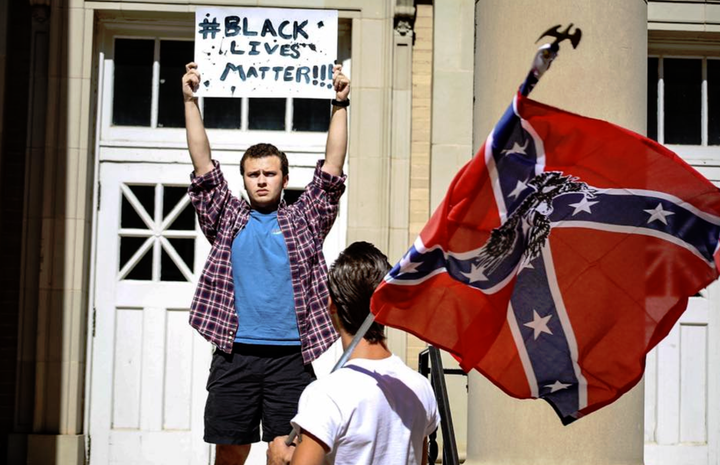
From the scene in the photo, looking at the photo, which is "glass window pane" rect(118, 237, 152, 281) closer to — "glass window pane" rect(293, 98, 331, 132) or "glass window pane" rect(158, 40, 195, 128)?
"glass window pane" rect(158, 40, 195, 128)

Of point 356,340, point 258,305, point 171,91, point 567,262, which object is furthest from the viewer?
point 171,91

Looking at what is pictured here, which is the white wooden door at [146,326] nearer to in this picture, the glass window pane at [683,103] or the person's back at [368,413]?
the glass window pane at [683,103]

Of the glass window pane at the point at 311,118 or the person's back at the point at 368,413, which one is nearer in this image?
the person's back at the point at 368,413

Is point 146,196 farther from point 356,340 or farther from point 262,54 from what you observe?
point 356,340

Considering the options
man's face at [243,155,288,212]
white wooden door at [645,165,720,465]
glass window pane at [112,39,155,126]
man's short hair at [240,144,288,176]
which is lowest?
white wooden door at [645,165,720,465]

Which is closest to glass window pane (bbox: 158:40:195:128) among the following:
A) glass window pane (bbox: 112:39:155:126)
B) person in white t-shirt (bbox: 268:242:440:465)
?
glass window pane (bbox: 112:39:155:126)

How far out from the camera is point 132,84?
8.77m

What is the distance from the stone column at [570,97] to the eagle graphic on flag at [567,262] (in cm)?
178

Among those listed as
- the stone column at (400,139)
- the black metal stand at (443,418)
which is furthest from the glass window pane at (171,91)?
the black metal stand at (443,418)

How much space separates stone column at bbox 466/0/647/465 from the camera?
18.6 ft

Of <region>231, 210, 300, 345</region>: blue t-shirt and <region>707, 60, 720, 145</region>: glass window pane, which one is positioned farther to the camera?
<region>707, 60, 720, 145</region>: glass window pane

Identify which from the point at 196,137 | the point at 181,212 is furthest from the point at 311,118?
the point at 196,137

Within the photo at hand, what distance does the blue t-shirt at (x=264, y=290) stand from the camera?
4.86m

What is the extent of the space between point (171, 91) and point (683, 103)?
3.90 meters
